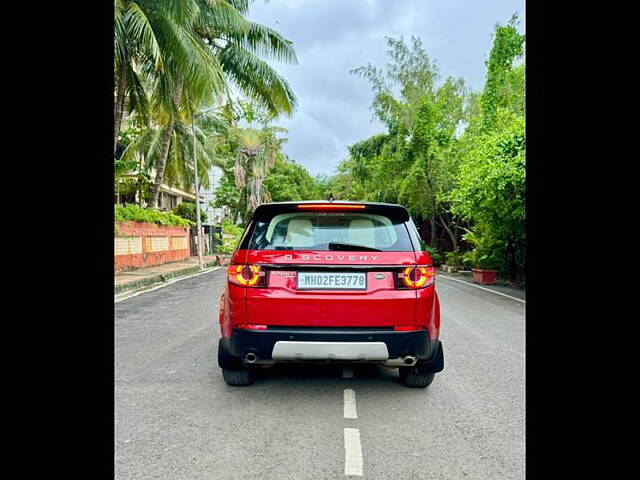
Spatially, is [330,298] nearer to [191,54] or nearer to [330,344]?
[330,344]

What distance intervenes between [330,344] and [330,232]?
0.90m

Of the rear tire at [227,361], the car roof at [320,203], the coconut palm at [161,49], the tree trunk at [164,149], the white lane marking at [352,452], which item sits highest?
the coconut palm at [161,49]

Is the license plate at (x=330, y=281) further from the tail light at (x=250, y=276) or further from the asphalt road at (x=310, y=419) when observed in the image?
the asphalt road at (x=310, y=419)

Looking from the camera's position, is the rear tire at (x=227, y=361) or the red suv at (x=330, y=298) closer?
the red suv at (x=330, y=298)

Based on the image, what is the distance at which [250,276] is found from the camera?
3.91m

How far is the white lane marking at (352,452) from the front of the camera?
2854mm

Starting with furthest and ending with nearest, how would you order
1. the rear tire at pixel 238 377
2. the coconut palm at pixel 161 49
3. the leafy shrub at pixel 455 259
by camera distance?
the leafy shrub at pixel 455 259
the coconut palm at pixel 161 49
the rear tire at pixel 238 377

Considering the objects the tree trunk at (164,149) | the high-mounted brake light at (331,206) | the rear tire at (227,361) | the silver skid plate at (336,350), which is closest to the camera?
the silver skid plate at (336,350)

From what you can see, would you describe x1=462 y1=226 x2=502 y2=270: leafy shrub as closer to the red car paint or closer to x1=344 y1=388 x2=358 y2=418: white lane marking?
x1=344 y1=388 x2=358 y2=418: white lane marking

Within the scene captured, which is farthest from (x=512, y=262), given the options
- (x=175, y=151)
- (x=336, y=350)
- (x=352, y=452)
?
(x=175, y=151)

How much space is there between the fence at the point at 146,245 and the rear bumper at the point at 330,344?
14.3 metres

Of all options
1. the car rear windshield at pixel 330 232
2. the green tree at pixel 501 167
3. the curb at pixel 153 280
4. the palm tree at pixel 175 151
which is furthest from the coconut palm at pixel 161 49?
the car rear windshield at pixel 330 232
